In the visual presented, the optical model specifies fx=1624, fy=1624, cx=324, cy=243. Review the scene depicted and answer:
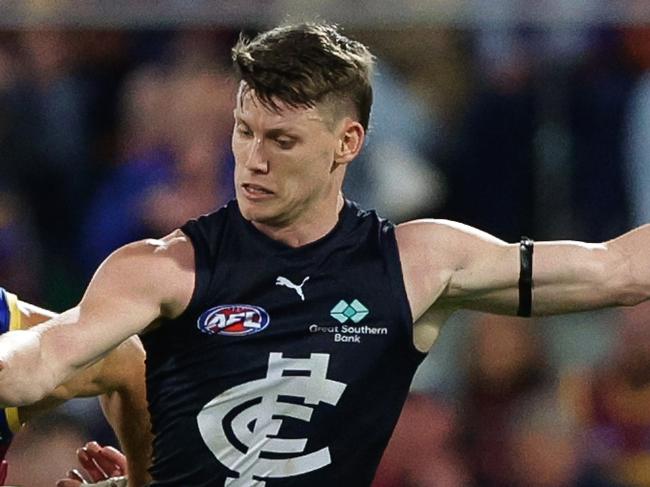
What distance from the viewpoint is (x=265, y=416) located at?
11.9 ft

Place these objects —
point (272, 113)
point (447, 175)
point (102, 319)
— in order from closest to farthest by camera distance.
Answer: point (102, 319)
point (272, 113)
point (447, 175)

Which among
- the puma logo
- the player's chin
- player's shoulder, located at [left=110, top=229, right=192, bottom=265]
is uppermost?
the player's chin

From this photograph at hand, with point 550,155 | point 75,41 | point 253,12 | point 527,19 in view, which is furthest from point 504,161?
point 75,41

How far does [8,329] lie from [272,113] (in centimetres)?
105

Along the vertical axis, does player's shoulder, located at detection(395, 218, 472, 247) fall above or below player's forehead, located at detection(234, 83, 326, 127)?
below

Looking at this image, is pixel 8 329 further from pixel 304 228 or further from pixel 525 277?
pixel 525 277

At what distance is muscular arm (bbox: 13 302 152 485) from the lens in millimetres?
4211

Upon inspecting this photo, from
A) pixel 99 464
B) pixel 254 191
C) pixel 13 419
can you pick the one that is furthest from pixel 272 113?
pixel 99 464

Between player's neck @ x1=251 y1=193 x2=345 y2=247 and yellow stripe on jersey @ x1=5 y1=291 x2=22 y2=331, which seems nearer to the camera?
player's neck @ x1=251 y1=193 x2=345 y2=247

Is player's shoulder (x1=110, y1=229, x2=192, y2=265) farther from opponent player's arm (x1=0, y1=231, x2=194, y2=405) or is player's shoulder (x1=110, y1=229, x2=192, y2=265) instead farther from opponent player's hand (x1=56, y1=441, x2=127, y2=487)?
opponent player's hand (x1=56, y1=441, x2=127, y2=487)

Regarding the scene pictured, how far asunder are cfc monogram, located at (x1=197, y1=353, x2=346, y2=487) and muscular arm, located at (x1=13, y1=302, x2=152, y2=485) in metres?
0.60

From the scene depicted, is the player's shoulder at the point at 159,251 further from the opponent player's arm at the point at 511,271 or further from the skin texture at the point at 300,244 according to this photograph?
the opponent player's arm at the point at 511,271

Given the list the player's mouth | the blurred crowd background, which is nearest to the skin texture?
the player's mouth

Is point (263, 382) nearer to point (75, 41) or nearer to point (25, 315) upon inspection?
point (25, 315)
